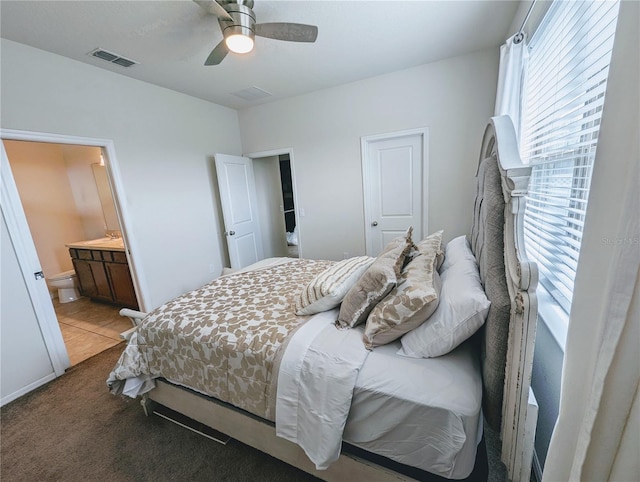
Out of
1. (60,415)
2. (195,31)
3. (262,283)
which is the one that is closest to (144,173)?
(195,31)

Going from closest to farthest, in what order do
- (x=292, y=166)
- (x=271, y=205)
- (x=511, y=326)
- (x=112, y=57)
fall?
(x=511, y=326)
(x=112, y=57)
(x=292, y=166)
(x=271, y=205)

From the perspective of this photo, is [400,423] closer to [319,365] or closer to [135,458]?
[319,365]

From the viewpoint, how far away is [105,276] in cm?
350

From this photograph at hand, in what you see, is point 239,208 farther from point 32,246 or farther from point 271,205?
point 32,246

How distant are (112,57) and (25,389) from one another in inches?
116

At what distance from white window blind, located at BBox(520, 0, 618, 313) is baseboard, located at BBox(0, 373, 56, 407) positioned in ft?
12.1

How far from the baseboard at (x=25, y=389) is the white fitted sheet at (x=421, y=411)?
8.91 ft

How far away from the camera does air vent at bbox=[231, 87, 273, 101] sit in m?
3.41

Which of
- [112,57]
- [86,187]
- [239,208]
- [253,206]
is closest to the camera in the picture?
[112,57]

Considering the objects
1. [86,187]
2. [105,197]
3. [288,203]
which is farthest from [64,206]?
[288,203]

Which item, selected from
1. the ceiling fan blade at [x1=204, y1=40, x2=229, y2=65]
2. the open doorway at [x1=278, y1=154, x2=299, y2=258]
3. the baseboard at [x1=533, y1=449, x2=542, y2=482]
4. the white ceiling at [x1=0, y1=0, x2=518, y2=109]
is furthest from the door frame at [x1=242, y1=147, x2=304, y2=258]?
the baseboard at [x1=533, y1=449, x2=542, y2=482]

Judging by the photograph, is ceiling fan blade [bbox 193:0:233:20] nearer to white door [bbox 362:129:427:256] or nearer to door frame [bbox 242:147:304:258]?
white door [bbox 362:129:427:256]

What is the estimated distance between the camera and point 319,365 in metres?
1.15

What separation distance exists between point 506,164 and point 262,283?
174cm
